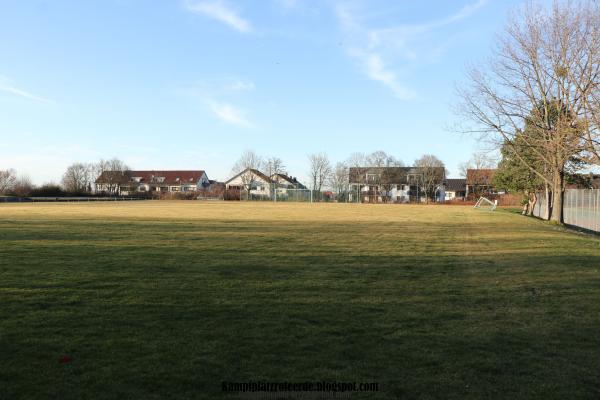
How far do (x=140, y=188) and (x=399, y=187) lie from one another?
6502 centimetres

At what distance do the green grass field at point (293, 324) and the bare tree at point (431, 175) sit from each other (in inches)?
3380

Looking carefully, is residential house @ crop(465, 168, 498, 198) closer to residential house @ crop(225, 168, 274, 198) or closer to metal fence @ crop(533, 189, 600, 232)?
residential house @ crop(225, 168, 274, 198)

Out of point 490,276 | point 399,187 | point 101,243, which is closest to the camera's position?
point 490,276

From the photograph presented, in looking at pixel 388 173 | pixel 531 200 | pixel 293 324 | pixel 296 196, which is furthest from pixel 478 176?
pixel 293 324

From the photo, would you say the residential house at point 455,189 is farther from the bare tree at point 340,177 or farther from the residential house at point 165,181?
the residential house at point 165,181

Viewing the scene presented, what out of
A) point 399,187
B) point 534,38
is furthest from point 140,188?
point 534,38

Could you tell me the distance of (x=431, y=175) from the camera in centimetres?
9394

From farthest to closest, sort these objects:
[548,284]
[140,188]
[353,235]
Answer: [140,188], [353,235], [548,284]

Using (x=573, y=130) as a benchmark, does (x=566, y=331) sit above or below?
below

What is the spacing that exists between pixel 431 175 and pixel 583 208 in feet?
217

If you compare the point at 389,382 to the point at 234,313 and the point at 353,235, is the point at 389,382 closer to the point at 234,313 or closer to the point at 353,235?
the point at 234,313

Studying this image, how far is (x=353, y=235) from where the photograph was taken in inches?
669

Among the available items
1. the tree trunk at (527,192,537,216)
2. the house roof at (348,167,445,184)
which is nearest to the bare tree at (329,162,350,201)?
the house roof at (348,167,445,184)

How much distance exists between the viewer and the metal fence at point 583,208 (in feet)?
84.7
